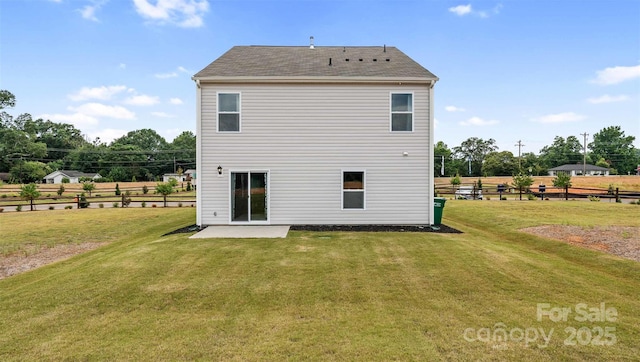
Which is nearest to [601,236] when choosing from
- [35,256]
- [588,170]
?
[35,256]

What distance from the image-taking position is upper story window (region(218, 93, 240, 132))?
33.7 feet

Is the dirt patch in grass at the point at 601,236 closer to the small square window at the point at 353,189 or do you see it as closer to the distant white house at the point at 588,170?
the small square window at the point at 353,189

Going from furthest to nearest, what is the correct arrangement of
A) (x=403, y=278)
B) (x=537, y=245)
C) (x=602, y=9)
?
(x=602, y=9)
(x=537, y=245)
(x=403, y=278)

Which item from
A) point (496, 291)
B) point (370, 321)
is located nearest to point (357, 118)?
point (496, 291)

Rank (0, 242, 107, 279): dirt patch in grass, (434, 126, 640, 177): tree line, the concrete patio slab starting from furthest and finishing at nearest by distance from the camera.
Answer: (434, 126, 640, 177): tree line → the concrete patio slab → (0, 242, 107, 279): dirt patch in grass

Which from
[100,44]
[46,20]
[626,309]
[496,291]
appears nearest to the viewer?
[626,309]

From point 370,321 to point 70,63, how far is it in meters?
36.7

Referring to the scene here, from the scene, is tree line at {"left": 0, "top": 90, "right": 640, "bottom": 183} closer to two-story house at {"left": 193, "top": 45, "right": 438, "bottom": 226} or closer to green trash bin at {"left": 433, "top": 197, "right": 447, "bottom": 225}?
green trash bin at {"left": 433, "top": 197, "right": 447, "bottom": 225}

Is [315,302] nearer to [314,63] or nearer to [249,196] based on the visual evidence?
[249,196]

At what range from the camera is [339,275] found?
5449 mm

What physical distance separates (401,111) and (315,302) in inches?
319

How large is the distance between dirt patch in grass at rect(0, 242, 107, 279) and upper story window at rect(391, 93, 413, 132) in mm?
10733

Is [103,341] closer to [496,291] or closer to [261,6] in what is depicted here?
[496,291]

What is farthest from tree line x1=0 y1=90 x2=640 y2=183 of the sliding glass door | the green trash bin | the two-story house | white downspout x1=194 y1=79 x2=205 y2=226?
white downspout x1=194 y1=79 x2=205 y2=226
